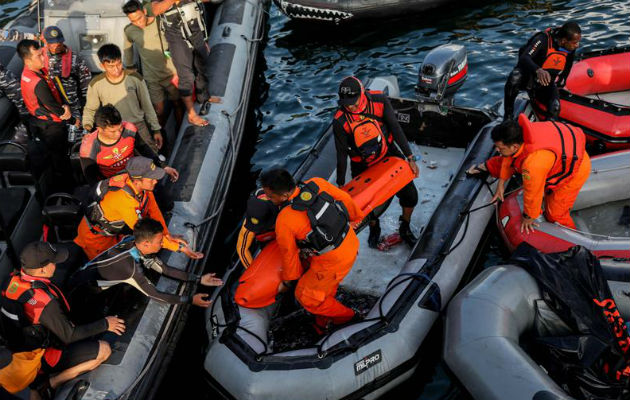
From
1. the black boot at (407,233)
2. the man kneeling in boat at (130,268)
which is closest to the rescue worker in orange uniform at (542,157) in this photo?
the black boot at (407,233)

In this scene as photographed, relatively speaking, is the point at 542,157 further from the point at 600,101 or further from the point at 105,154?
the point at 105,154

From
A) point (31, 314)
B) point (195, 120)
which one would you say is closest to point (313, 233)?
point (31, 314)

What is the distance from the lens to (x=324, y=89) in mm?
9320

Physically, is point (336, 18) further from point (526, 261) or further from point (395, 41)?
point (526, 261)

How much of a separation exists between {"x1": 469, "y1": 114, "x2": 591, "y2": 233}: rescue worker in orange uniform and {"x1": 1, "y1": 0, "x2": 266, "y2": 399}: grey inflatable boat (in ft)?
9.49

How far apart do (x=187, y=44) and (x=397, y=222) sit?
2957mm

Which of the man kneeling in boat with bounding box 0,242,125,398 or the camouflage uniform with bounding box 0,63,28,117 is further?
the camouflage uniform with bounding box 0,63,28,117

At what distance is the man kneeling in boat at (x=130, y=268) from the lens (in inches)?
177

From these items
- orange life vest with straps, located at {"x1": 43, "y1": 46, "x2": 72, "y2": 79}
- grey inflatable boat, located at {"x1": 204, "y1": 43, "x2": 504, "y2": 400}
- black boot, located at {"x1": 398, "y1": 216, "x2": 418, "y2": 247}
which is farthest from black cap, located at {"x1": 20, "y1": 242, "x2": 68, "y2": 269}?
black boot, located at {"x1": 398, "y1": 216, "x2": 418, "y2": 247}

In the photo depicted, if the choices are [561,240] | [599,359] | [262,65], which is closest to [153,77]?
[262,65]

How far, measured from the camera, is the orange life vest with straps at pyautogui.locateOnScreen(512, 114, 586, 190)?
16.6 ft

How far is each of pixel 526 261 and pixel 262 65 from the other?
6.31 meters

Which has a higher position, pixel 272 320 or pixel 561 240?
pixel 561 240

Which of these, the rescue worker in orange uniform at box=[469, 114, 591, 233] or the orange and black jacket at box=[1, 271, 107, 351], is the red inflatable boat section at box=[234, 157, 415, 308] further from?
the orange and black jacket at box=[1, 271, 107, 351]
